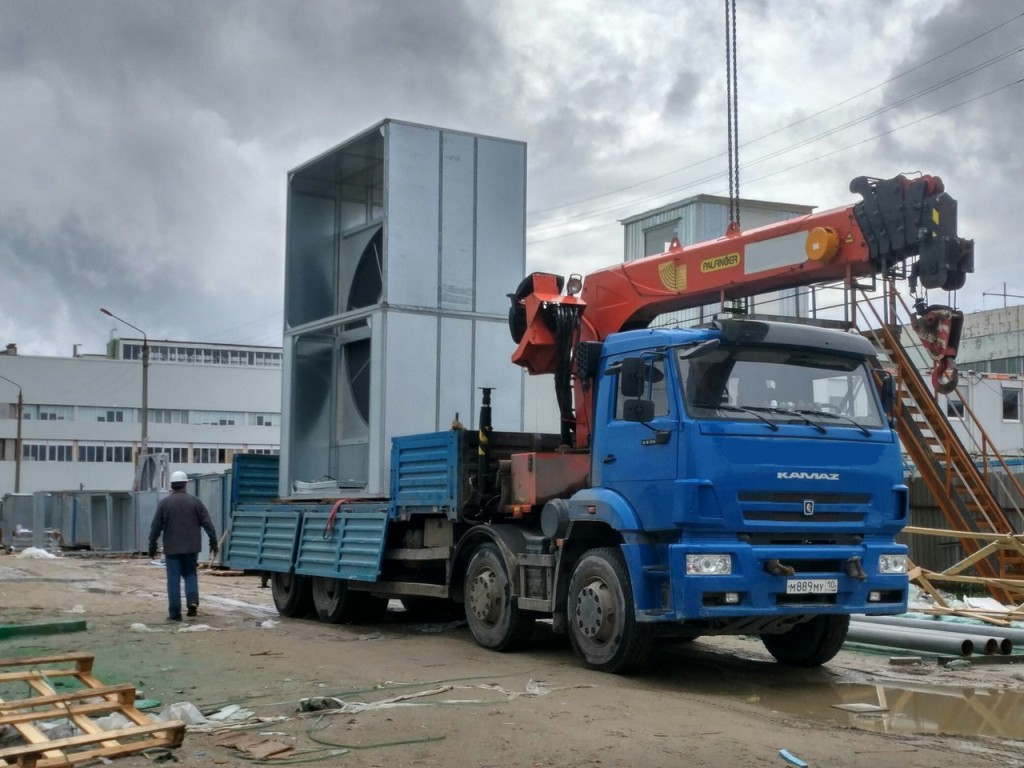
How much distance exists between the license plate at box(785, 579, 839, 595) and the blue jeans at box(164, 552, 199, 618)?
7.82 meters

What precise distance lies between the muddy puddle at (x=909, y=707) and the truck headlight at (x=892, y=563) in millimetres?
944

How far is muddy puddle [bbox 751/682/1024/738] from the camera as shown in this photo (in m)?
7.70

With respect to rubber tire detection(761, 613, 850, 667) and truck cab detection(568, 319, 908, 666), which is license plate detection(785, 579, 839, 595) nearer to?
truck cab detection(568, 319, 908, 666)

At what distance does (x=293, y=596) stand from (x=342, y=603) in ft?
4.08

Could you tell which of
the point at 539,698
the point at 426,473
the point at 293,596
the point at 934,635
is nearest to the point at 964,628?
the point at 934,635

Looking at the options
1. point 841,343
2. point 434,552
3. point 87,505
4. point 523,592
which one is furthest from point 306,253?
point 87,505

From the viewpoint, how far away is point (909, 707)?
27.5 feet

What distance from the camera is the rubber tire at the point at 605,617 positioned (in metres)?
8.99

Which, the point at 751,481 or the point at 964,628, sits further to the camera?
the point at 964,628

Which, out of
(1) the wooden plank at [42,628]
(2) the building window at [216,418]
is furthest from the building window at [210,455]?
(1) the wooden plank at [42,628]

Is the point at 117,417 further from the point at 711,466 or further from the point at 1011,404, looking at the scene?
the point at 711,466

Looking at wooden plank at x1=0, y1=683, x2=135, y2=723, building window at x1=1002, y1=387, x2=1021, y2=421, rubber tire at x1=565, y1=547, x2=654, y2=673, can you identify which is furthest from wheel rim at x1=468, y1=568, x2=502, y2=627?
building window at x1=1002, y1=387, x2=1021, y2=421

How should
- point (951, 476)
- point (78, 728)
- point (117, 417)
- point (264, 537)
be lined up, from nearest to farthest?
point (78, 728), point (264, 537), point (951, 476), point (117, 417)

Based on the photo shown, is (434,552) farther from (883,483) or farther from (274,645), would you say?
(883,483)
